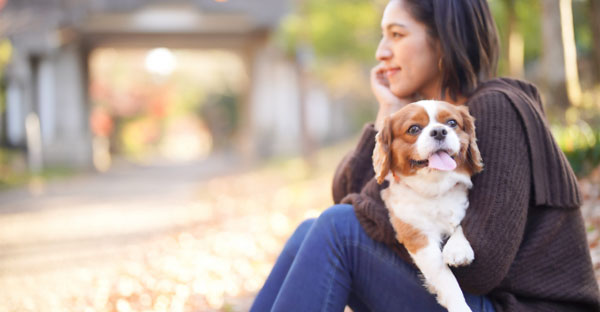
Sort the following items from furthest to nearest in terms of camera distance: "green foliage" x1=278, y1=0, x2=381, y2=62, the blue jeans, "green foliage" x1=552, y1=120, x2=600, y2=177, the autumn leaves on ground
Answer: "green foliage" x1=278, y1=0, x2=381, y2=62, "green foliage" x1=552, y1=120, x2=600, y2=177, the autumn leaves on ground, the blue jeans

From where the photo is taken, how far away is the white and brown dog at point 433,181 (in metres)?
2.00

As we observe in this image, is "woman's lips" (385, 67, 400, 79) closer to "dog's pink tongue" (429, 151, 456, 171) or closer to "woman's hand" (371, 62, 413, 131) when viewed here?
"woman's hand" (371, 62, 413, 131)

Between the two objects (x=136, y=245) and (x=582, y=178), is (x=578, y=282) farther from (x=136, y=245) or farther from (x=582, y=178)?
(x=136, y=245)

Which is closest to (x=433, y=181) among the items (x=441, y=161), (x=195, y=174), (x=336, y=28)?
(x=441, y=161)

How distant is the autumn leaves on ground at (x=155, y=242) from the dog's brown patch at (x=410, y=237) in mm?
2006

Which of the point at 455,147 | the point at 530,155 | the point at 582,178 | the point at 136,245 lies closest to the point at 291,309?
the point at 455,147

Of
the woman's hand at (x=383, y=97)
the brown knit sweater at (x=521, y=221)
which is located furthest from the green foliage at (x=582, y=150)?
the brown knit sweater at (x=521, y=221)

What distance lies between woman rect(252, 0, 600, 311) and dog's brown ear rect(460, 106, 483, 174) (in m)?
0.04

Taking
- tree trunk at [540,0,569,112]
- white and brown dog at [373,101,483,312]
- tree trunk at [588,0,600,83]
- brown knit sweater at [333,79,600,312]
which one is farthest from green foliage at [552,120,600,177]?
white and brown dog at [373,101,483,312]

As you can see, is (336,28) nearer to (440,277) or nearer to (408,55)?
(408,55)

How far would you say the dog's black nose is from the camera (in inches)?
79.4

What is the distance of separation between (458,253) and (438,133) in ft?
1.35

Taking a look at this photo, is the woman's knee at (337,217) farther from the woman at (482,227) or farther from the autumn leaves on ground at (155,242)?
the autumn leaves on ground at (155,242)

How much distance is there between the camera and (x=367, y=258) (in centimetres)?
225
